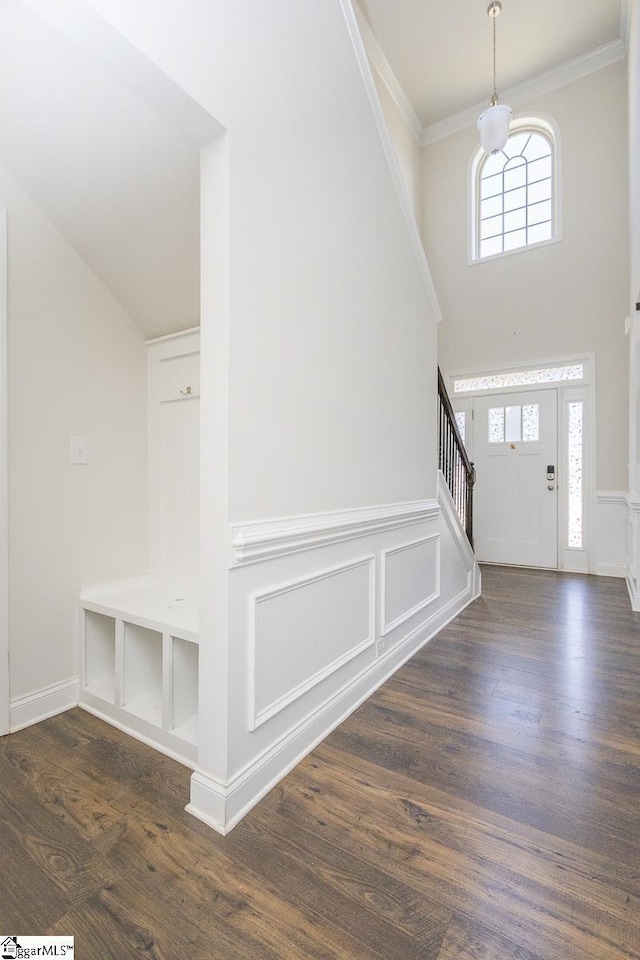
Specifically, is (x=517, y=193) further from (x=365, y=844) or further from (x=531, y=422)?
(x=365, y=844)

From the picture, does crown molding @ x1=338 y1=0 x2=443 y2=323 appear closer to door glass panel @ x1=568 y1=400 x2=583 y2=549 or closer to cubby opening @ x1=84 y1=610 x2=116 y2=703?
cubby opening @ x1=84 y1=610 x2=116 y2=703

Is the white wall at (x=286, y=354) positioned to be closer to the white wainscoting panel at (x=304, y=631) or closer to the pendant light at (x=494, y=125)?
the white wainscoting panel at (x=304, y=631)

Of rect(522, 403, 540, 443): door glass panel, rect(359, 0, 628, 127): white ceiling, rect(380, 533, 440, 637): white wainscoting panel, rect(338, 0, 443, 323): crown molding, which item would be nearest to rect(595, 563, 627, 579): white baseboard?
rect(522, 403, 540, 443): door glass panel

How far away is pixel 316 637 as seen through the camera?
5.82ft

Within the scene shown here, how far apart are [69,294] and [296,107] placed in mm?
1184

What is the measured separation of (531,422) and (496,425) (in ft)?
1.28

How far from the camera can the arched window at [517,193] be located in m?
5.11

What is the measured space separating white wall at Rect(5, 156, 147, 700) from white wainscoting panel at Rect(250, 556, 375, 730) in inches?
39.9

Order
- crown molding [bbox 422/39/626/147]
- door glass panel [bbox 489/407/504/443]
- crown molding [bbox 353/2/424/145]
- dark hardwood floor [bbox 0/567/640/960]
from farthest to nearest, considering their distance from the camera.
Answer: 1. door glass panel [bbox 489/407/504/443]
2. crown molding [bbox 422/39/626/147]
3. crown molding [bbox 353/2/424/145]
4. dark hardwood floor [bbox 0/567/640/960]

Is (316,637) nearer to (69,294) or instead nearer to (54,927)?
(54,927)

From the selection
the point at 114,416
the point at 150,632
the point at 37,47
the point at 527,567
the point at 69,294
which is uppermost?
the point at 37,47

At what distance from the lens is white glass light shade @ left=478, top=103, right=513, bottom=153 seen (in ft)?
11.5

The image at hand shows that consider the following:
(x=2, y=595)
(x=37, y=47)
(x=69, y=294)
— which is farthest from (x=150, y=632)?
(x=37, y=47)

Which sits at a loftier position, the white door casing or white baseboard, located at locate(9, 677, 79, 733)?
the white door casing
